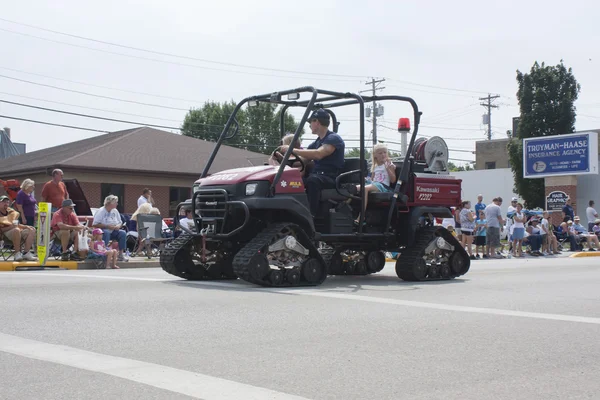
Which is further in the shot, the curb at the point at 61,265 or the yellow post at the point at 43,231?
the yellow post at the point at 43,231

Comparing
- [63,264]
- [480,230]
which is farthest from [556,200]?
[63,264]

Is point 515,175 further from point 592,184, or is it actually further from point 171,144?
point 171,144

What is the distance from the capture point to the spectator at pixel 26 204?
16.6 m

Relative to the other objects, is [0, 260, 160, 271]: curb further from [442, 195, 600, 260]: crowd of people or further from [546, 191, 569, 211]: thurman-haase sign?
[546, 191, 569, 211]: thurman-haase sign

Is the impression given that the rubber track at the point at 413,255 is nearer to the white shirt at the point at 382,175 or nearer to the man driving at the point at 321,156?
the white shirt at the point at 382,175

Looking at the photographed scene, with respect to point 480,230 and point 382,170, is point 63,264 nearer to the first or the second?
point 382,170

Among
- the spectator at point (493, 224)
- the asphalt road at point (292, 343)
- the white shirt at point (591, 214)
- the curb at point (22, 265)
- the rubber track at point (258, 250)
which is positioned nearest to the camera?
the asphalt road at point (292, 343)

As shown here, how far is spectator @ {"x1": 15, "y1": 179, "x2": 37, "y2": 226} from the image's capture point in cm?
1656

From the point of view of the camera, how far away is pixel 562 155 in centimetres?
4234

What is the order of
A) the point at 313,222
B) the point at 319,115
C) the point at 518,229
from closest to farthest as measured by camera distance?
the point at 313,222, the point at 319,115, the point at 518,229

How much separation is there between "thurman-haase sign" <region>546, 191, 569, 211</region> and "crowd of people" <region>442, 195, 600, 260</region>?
33.0 ft

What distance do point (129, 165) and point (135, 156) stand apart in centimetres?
176

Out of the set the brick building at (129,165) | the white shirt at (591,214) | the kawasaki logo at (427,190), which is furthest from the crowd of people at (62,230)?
the white shirt at (591,214)

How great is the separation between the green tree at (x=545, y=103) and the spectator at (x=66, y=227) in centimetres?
4116
